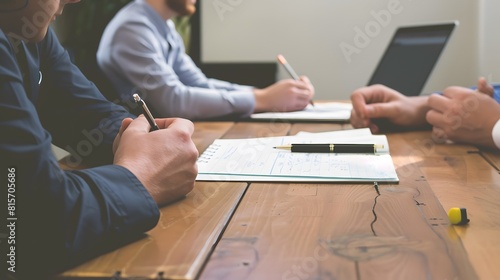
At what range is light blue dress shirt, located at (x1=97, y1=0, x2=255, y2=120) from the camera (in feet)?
6.65

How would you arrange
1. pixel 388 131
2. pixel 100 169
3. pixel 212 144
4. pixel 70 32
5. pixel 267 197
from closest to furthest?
pixel 100 169, pixel 267 197, pixel 212 144, pixel 388 131, pixel 70 32

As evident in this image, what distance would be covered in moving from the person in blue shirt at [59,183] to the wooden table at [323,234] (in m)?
0.03

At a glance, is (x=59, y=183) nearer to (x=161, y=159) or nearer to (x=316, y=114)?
(x=161, y=159)

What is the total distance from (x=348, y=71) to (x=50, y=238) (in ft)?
10.0

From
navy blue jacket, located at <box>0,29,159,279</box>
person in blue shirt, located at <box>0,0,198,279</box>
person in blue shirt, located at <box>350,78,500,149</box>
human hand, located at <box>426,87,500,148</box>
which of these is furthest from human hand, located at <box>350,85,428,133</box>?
navy blue jacket, located at <box>0,29,159,279</box>

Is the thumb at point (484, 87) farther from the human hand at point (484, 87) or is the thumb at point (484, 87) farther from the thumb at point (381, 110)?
the thumb at point (381, 110)

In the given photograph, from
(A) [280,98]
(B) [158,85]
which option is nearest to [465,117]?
→ (A) [280,98]

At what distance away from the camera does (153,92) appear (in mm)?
2035

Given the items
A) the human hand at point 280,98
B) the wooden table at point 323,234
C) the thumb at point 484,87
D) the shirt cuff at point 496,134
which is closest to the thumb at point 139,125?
the wooden table at point 323,234

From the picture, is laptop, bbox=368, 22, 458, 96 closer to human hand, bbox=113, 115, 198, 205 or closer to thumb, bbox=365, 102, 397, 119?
thumb, bbox=365, 102, 397, 119

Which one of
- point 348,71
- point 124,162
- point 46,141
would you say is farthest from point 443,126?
point 348,71

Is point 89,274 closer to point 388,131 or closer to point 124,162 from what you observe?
point 124,162

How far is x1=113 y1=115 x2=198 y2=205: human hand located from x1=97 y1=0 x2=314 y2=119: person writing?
104 cm

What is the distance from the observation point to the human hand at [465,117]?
4.59 ft
